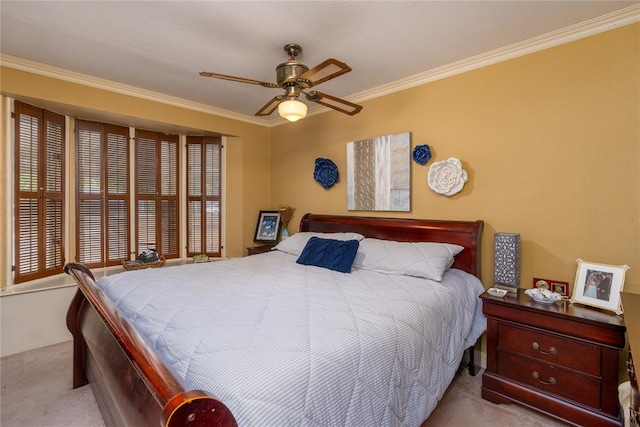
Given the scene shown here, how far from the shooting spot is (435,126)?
2.74 m

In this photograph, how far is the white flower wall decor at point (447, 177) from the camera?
255cm

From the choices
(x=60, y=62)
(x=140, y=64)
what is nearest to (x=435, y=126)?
(x=140, y=64)

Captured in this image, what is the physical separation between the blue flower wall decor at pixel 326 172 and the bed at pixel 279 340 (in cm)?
113

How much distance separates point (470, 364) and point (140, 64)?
3.77 m

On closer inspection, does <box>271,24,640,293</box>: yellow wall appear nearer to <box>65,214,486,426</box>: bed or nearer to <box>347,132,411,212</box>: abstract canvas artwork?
<box>347,132,411,212</box>: abstract canvas artwork

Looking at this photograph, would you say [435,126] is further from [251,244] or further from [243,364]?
[251,244]

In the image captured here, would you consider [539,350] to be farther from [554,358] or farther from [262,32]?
[262,32]

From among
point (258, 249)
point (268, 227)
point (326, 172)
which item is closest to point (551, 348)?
point (326, 172)

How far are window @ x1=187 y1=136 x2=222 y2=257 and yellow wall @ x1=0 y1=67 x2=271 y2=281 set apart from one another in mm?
185

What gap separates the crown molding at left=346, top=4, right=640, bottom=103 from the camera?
191 centimetres

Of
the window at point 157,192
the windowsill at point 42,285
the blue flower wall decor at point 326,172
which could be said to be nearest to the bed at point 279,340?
the windowsill at point 42,285

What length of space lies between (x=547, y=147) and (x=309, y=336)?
220 centimetres

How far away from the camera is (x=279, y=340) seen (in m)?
1.16

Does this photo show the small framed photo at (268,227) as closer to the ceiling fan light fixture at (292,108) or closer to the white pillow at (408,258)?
the white pillow at (408,258)
